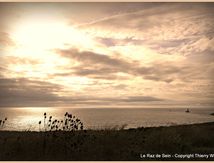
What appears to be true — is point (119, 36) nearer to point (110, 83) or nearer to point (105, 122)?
point (110, 83)

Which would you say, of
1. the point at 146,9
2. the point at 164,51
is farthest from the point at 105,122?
the point at 146,9

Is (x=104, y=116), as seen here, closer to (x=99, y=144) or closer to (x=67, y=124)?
(x=99, y=144)

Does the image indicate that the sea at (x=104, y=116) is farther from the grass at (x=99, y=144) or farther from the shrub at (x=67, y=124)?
the grass at (x=99, y=144)

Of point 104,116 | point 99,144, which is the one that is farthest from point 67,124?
point 104,116

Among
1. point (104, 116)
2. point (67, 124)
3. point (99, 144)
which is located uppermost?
point (104, 116)

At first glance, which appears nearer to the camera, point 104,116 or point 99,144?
point 99,144

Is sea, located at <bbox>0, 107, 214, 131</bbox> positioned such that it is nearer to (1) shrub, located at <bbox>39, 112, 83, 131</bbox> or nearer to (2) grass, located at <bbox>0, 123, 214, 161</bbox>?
(1) shrub, located at <bbox>39, 112, 83, 131</bbox>
